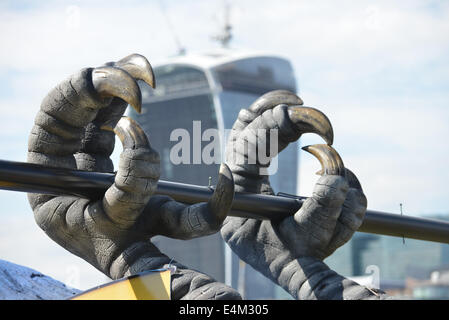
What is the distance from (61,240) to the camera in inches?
200

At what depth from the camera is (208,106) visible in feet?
407

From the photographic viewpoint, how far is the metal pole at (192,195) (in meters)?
4.77

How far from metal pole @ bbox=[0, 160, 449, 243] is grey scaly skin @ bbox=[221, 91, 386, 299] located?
166 millimetres

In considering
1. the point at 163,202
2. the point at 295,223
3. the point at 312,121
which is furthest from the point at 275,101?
the point at 163,202

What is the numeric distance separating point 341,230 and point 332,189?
353 mm

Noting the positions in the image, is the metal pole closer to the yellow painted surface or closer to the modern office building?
the yellow painted surface

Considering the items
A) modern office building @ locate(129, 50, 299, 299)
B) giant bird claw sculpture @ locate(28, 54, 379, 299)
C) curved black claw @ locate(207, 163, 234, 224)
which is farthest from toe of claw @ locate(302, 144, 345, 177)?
modern office building @ locate(129, 50, 299, 299)

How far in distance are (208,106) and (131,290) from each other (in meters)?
120

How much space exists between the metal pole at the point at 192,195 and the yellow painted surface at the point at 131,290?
748 millimetres

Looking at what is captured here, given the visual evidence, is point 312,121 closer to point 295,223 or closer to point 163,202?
point 295,223

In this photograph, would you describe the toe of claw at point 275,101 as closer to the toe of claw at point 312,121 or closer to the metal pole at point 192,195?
the toe of claw at point 312,121
